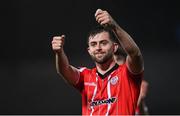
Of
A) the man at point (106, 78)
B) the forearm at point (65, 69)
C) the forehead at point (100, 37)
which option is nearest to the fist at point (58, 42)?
the man at point (106, 78)

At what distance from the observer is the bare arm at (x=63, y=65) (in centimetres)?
342

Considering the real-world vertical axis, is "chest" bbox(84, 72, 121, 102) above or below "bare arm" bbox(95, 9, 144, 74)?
below

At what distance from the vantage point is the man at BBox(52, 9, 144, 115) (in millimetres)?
3443

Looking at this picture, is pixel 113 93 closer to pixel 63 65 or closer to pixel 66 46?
pixel 63 65

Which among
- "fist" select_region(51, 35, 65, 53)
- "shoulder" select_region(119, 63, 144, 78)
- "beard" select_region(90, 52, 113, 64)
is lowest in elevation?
"shoulder" select_region(119, 63, 144, 78)

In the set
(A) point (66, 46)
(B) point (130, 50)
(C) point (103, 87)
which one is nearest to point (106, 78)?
(C) point (103, 87)

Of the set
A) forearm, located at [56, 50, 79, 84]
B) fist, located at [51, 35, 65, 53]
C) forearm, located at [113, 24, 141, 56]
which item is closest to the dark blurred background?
forearm, located at [56, 50, 79, 84]

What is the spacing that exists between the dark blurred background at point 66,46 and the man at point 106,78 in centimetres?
482

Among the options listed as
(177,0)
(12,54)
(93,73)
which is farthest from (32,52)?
(93,73)

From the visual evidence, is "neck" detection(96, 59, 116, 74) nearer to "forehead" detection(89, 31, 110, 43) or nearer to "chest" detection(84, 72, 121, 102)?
"chest" detection(84, 72, 121, 102)

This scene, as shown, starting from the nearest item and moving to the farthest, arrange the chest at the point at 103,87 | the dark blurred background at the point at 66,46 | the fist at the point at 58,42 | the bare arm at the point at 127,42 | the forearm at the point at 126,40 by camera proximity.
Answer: the bare arm at the point at 127,42, the forearm at the point at 126,40, the fist at the point at 58,42, the chest at the point at 103,87, the dark blurred background at the point at 66,46

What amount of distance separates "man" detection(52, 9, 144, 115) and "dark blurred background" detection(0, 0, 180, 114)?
15.8 feet

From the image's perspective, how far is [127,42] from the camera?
3.24 metres

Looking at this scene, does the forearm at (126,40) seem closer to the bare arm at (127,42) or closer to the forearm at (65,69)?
the bare arm at (127,42)
